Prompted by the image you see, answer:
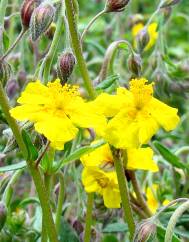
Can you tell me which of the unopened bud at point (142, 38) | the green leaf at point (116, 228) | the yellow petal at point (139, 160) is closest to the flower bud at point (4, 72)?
the yellow petal at point (139, 160)

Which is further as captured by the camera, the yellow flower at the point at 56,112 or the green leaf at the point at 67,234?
the green leaf at the point at 67,234

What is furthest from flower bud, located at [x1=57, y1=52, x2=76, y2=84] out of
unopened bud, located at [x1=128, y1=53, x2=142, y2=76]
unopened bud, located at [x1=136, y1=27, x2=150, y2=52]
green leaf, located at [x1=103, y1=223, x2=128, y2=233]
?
unopened bud, located at [x1=136, y1=27, x2=150, y2=52]

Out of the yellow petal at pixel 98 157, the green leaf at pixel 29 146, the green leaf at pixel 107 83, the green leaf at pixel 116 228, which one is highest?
the green leaf at pixel 107 83

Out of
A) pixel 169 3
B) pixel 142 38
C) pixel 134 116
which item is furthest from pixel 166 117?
pixel 142 38

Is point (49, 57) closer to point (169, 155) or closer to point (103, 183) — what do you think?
point (103, 183)

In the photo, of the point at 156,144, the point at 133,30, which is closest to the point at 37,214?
the point at 156,144

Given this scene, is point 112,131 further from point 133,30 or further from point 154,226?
point 133,30

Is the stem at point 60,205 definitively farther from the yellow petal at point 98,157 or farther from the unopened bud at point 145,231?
the unopened bud at point 145,231

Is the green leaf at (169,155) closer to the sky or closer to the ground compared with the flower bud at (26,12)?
closer to the ground
